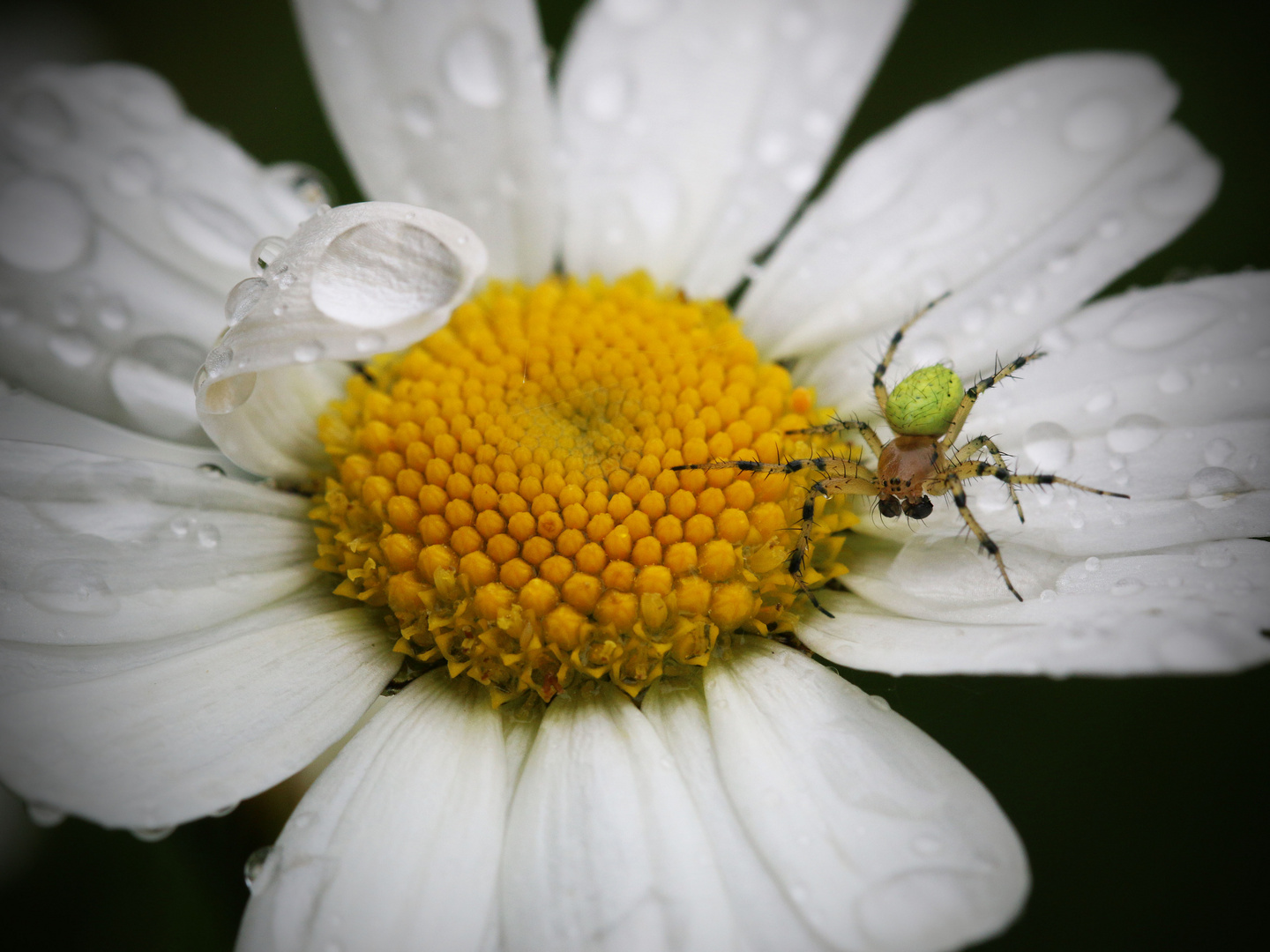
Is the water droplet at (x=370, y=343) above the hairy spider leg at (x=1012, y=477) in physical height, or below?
below

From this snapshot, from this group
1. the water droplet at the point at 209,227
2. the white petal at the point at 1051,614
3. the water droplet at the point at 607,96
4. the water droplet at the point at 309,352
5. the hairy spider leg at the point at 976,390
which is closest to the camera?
the white petal at the point at 1051,614

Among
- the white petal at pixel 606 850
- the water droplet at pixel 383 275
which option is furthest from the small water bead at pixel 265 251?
the white petal at pixel 606 850

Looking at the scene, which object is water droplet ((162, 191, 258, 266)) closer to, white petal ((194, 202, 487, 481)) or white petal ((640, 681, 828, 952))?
white petal ((194, 202, 487, 481))

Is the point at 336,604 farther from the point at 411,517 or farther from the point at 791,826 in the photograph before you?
the point at 791,826

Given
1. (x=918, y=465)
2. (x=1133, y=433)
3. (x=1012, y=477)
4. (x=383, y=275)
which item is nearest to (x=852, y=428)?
(x=918, y=465)

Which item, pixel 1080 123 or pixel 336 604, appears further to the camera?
pixel 1080 123

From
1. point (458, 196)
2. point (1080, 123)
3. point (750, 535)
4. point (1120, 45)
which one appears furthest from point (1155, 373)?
point (458, 196)

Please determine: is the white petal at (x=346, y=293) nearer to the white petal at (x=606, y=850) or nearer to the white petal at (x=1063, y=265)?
the white petal at (x=606, y=850)
